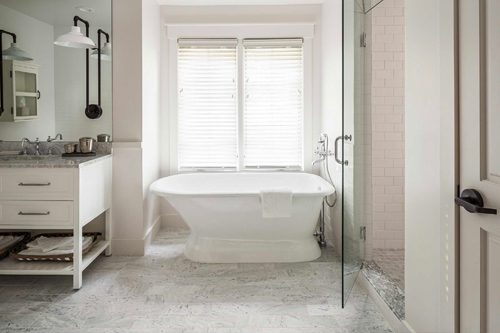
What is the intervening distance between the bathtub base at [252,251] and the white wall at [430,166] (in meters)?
1.67

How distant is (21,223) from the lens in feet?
11.1

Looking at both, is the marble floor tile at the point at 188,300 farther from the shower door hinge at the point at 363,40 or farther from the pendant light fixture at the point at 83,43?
the shower door hinge at the point at 363,40

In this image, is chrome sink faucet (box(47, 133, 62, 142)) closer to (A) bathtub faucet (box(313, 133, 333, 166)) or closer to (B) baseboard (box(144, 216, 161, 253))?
(B) baseboard (box(144, 216, 161, 253))

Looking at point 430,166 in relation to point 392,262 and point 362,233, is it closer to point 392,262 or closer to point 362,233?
point 362,233

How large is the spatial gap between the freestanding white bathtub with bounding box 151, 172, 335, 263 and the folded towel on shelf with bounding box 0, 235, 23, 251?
117cm

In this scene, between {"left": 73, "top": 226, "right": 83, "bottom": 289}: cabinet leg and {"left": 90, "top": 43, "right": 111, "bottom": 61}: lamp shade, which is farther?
{"left": 90, "top": 43, "right": 111, "bottom": 61}: lamp shade

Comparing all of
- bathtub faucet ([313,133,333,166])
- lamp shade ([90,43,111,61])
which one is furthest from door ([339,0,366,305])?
lamp shade ([90,43,111,61])

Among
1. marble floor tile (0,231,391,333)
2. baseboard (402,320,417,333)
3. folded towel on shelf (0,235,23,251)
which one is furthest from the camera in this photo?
folded towel on shelf (0,235,23,251)

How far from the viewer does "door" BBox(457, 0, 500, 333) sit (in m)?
1.61

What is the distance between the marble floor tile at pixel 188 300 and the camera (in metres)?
2.81

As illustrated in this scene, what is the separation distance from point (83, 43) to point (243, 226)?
6.55 feet

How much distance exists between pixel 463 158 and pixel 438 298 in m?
0.63

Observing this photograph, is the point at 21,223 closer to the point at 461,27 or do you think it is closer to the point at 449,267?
the point at 449,267

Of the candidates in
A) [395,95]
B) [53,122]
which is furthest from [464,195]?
[53,122]
